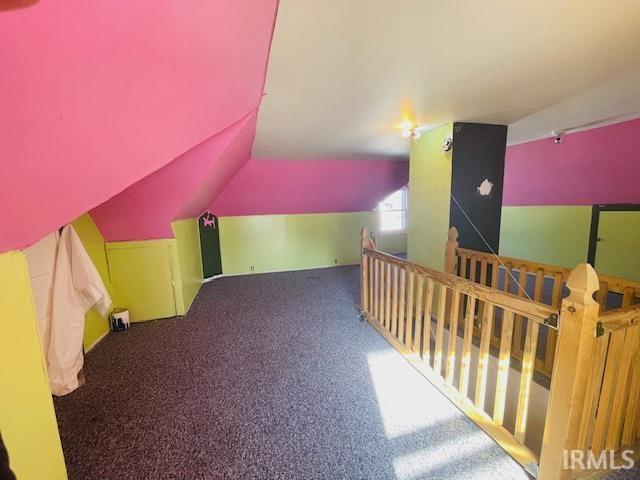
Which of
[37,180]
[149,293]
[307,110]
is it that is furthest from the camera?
[149,293]

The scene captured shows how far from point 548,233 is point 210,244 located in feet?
19.3

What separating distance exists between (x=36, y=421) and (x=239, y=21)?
1.78 meters

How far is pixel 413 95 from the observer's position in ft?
6.19

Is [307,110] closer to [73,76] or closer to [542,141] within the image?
[73,76]

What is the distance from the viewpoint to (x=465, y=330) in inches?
64.9

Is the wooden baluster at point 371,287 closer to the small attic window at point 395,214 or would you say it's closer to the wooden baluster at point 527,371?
the wooden baluster at point 527,371

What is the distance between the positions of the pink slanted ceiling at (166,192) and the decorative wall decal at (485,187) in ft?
8.01

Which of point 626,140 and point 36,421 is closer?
point 36,421

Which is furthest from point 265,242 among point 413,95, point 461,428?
point 461,428

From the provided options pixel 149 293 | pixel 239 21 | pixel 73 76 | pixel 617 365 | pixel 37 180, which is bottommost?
pixel 149 293

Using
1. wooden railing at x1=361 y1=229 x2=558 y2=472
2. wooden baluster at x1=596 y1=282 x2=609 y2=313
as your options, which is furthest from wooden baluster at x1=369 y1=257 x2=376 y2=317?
wooden baluster at x1=596 y1=282 x2=609 y2=313

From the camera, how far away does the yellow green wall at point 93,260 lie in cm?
240

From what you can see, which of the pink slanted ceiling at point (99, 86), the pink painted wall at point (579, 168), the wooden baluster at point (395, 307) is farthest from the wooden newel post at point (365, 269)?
the pink painted wall at point (579, 168)

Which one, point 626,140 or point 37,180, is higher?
point 626,140
